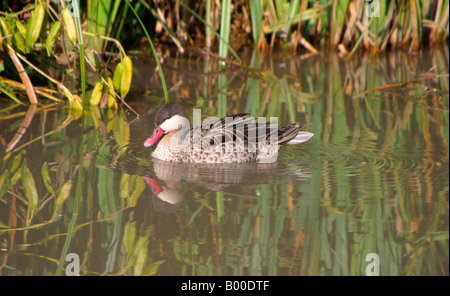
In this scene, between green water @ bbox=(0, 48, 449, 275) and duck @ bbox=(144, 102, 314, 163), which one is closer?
green water @ bbox=(0, 48, 449, 275)

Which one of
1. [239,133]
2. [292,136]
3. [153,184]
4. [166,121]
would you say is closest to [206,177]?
[153,184]

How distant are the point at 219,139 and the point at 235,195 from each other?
98cm

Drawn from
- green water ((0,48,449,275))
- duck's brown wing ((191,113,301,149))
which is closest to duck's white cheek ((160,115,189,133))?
duck's brown wing ((191,113,301,149))

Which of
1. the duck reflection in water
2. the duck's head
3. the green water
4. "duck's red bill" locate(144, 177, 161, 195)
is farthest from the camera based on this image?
the duck's head

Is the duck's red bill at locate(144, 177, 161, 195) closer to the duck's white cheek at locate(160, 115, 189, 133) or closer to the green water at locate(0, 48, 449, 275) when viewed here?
the green water at locate(0, 48, 449, 275)

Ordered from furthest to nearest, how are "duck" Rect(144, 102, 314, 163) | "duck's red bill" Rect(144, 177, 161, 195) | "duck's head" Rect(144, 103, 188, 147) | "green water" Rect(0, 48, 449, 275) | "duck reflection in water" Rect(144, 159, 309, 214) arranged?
"duck's head" Rect(144, 103, 188, 147) < "duck" Rect(144, 102, 314, 163) < "duck's red bill" Rect(144, 177, 161, 195) < "duck reflection in water" Rect(144, 159, 309, 214) < "green water" Rect(0, 48, 449, 275)

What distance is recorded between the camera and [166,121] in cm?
585

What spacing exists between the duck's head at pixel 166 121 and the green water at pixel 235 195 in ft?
0.61

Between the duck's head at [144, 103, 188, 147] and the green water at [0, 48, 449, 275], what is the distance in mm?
186

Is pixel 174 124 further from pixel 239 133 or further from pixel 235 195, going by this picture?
pixel 235 195

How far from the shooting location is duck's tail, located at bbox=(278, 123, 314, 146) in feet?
19.2

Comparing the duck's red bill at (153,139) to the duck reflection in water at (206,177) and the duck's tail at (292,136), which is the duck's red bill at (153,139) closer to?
the duck reflection in water at (206,177)

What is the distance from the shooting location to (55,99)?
6.98 metres

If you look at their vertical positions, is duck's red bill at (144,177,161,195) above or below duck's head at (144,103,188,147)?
below
